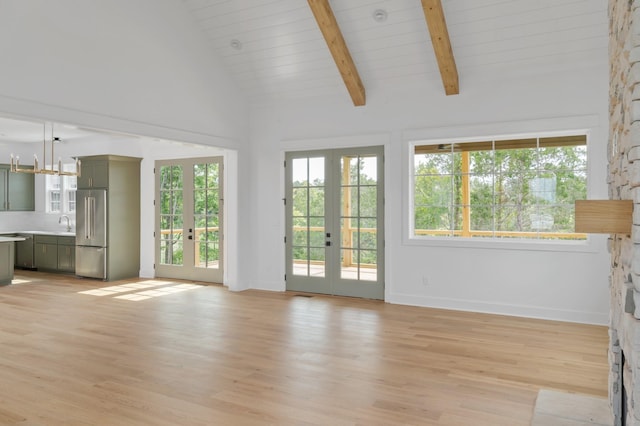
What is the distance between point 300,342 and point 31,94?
11.5 ft

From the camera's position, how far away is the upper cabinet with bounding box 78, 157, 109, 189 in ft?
28.7

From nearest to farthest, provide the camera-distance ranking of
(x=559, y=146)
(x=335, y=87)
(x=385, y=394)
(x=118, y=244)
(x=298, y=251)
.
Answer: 1. (x=385, y=394)
2. (x=559, y=146)
3. (x=335, y=87)
4. (x=298, y=251)
5. (x=118, y=244)

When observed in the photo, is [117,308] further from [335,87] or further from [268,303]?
[335,87]

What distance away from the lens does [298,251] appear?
24.7 ft

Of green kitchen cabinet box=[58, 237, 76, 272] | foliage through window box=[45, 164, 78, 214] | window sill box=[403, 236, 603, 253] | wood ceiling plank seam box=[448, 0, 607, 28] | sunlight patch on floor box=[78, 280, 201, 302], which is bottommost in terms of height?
sunlight patch on floor box=[78, 280, 201, 302]

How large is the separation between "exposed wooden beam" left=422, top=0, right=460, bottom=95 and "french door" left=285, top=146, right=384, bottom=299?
4.33 feet

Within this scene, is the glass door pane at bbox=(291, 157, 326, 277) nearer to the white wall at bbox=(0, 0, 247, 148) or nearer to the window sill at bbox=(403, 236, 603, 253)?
the white wall at bbox=(0, 0, 247, 148)

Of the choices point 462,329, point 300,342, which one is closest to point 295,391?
point 300,342

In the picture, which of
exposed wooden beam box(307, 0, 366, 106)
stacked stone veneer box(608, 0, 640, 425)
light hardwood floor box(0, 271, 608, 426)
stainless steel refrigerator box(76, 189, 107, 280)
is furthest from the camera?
stainless steel refrigerator box(76, 189, 107, 280)

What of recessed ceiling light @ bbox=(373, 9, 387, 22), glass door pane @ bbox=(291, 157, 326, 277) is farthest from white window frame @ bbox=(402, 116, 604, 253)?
recessed ceiling light @ bbox=(373, 9, 387, 22)

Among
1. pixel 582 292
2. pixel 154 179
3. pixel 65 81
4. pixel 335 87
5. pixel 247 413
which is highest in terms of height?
pixel 335 87

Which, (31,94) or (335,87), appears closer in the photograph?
(31,94)

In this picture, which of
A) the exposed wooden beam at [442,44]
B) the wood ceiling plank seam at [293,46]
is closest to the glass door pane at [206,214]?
the wood ceiling plank seam at [293,46]

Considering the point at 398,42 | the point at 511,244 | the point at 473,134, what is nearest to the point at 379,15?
the point at 398,42
